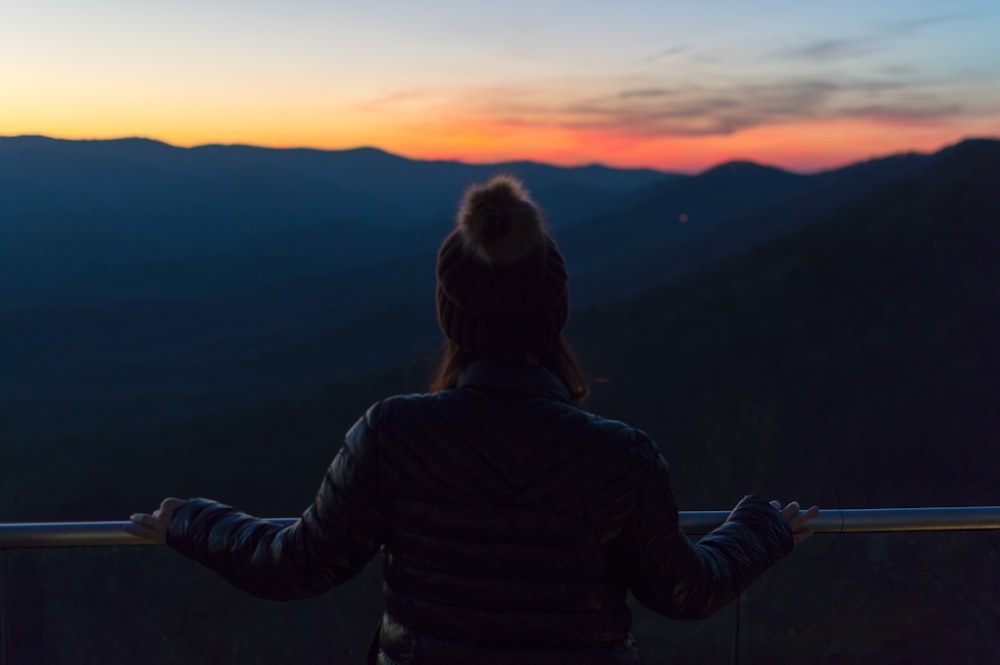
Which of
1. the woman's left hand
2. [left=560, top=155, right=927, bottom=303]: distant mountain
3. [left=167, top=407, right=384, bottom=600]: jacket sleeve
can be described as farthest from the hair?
[left=560, top=155, right=927, bottom=303]: distant mountain

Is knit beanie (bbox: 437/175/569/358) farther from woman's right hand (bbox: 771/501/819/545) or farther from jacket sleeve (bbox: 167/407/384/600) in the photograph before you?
woman's right hand (bbox: 771/501/819/545)

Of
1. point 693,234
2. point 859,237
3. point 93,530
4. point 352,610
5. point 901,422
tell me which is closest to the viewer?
point 93,530

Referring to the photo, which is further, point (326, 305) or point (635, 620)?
point (326, 305)

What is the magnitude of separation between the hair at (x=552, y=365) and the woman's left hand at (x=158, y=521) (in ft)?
1.88

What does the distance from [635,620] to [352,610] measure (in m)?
0.72

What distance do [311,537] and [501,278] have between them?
20.2 inches

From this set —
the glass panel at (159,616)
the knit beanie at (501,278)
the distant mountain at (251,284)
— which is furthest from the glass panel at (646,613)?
the distant mountain at (251,284)

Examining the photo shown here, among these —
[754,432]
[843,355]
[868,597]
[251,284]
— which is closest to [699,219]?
[251,284]

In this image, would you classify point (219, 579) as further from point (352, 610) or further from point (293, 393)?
point (293, 393)

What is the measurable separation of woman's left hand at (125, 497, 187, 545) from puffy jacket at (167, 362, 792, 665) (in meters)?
0.36

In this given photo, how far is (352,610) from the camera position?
2523 millimetres

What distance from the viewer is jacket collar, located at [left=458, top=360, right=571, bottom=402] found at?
1559 mm

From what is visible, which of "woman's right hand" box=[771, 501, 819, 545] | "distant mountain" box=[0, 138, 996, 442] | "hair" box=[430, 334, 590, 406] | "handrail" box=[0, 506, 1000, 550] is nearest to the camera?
"hair" box=[430, 334, 590, 406]

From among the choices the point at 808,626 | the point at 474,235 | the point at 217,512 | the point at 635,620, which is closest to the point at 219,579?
the point at 217,512
